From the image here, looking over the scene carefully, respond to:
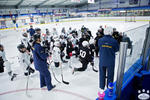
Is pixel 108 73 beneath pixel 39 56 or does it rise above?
beneath

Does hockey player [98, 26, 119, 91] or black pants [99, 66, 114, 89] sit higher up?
hockey player [98, 26, 119, 91]

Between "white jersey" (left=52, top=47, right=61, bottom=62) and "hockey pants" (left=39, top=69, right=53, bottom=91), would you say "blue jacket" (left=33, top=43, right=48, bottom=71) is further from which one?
"white jersey" (left=52, top=47, right=61, bottom=62)

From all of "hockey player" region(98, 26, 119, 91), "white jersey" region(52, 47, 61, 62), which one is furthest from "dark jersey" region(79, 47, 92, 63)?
"white jersey" region(52, 47, 61, 62)

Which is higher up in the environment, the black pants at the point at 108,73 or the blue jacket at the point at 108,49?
the blue jacket at the point at 108,49

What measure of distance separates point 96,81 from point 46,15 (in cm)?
2386

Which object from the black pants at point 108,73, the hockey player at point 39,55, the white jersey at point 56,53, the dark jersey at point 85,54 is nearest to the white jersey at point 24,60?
the white jersey at point 56,53

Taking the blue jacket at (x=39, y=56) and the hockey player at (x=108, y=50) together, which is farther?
the blue jacket at (x=39, y=56)

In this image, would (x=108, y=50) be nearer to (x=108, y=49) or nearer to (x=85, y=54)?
(x=108, y=49)

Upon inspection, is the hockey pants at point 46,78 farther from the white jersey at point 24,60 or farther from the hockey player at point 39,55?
the white jersey at point 24,60

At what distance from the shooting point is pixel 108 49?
2.65 meters

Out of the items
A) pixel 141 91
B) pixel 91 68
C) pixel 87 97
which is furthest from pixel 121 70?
pixel 91 68

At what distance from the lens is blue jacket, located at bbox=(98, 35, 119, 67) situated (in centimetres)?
259

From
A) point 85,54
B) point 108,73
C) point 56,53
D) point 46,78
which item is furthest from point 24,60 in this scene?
point 108,73

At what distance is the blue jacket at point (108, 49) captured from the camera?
2.59 meters
